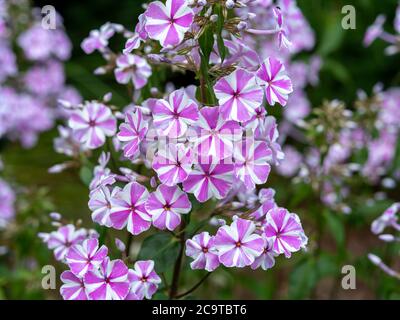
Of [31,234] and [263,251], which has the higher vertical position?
[31,234]

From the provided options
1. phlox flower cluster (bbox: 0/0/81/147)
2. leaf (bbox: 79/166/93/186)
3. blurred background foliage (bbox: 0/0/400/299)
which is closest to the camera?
→ leaf (bbox: 79/166/93/186)

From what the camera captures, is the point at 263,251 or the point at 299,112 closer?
the point at 263,251

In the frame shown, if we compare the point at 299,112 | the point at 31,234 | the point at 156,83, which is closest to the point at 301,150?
the point at 299,112

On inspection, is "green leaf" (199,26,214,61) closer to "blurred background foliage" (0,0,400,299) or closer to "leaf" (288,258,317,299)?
"blurred background foliage" (0,0,400,299)

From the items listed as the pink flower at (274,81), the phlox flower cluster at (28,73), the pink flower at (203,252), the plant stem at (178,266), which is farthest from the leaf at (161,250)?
the phlox flower cluster at (28,73)

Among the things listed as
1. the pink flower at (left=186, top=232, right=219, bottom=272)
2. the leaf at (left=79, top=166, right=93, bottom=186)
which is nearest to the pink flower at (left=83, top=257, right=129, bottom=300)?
the pink flower at (left=186, top=232, right=219, bottom=272)

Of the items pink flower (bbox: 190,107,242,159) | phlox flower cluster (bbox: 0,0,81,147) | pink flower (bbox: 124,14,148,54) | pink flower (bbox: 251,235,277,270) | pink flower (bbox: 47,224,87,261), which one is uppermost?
phlox flower cluster (bbox: 0,0,81,147)

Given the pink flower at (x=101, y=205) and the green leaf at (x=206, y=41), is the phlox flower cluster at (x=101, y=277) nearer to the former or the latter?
the pink flower at (x=101, y=205)
